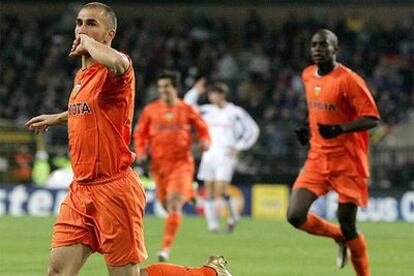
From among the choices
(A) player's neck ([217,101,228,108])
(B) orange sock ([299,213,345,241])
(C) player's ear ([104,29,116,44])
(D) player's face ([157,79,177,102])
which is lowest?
(B) orange sock ([299,213,345,241])

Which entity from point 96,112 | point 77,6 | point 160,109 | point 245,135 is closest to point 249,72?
point 77,6

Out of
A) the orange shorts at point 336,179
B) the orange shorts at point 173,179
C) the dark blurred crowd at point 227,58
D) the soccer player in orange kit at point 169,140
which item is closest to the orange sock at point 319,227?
the orange shorts at point 336,179

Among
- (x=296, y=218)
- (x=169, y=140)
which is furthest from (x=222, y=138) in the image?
(x=296, y=218)

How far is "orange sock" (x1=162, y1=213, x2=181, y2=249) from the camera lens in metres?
14.2

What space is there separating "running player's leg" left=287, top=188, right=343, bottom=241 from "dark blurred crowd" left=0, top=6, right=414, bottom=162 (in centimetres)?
1778

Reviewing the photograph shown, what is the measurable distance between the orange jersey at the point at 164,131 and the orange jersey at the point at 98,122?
336 inches

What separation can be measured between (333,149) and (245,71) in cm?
2236

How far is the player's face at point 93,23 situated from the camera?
7477 mm

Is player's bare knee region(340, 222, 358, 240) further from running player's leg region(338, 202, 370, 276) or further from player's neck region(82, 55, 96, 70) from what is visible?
player's neck region(82, 55, 96, 70)

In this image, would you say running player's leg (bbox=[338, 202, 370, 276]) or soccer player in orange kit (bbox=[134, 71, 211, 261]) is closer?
running player's leg (bbox=[338, 202, 370, 276])

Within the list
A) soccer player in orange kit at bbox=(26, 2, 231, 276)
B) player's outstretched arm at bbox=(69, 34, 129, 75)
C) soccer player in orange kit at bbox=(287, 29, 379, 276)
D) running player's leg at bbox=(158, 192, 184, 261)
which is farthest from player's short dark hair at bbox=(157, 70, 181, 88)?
player's outstretched arm at bbox=(69, 34, 129, 75)

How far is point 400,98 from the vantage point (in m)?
31.3

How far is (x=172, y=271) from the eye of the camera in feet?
28.0

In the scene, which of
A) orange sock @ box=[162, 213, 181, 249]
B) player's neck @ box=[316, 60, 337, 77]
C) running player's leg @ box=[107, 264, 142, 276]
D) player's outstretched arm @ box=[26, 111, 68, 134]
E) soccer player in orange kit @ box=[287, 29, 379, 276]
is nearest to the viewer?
running player's leg @ box=[107, 264, 142, 276]
